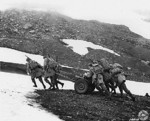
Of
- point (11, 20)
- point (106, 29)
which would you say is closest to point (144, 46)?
point (106, 29)

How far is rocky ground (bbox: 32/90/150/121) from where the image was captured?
51.9 ft

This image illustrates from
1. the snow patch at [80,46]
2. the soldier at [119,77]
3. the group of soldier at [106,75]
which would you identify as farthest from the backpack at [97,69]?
the snow patch at [80,46]

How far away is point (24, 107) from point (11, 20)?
5379 cm

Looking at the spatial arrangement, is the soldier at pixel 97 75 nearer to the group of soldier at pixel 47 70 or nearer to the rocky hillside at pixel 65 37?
the group of soldier at pixel 47 70

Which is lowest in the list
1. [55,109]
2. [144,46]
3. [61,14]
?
[55,109]

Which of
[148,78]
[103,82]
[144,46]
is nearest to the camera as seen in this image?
[103,82]

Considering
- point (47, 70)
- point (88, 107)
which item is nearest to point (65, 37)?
point (47, 70)

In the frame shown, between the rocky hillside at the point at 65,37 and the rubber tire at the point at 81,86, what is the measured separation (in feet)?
86.2

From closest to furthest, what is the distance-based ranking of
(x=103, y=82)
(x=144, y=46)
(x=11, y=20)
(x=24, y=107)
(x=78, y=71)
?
1. (x=24, y=107)
2. (x=103, y=82)
3. (x=78, y=71)
4. (x=11, y=20)
5. (x=144, y=46)

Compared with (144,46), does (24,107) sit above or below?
below

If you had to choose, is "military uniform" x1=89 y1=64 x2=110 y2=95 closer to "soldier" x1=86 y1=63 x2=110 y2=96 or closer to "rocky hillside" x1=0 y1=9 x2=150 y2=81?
"soldier" x1=86 y1=63 x2=110 y2=96

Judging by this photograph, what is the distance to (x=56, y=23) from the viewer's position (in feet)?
234

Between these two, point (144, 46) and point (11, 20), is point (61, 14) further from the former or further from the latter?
point (144, 46)

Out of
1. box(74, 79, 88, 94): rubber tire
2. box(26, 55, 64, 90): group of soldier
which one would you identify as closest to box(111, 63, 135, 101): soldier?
box(74, 79, 88, 94): rubber tire
